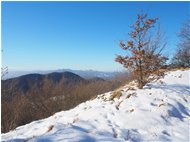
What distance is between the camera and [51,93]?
30.7 meters

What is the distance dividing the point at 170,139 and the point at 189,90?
3.44 meters

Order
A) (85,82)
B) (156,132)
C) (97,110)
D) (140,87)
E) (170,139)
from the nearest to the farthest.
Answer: (170,139) → (156,132) → (97,110) → (140,87) → (85,82)

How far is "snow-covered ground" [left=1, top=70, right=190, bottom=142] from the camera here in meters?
5.05

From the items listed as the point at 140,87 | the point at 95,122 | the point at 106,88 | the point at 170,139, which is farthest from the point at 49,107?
the point at 170,139

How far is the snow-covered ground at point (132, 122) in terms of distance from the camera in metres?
5.05

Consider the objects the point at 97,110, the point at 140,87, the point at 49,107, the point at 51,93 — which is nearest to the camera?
the point at 97,110

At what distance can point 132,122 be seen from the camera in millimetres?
5945

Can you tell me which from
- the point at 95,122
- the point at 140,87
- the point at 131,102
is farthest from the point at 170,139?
the point at 140,87

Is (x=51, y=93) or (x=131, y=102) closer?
(x=131, y=102)

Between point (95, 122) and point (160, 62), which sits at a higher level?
point (160, 62)

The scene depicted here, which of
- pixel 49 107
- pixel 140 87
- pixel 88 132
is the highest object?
pixel 140 87

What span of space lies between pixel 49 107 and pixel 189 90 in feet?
66.2

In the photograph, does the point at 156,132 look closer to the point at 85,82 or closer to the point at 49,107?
the point at 49,107

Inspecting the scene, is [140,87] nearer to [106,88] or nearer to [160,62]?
[160,62]
